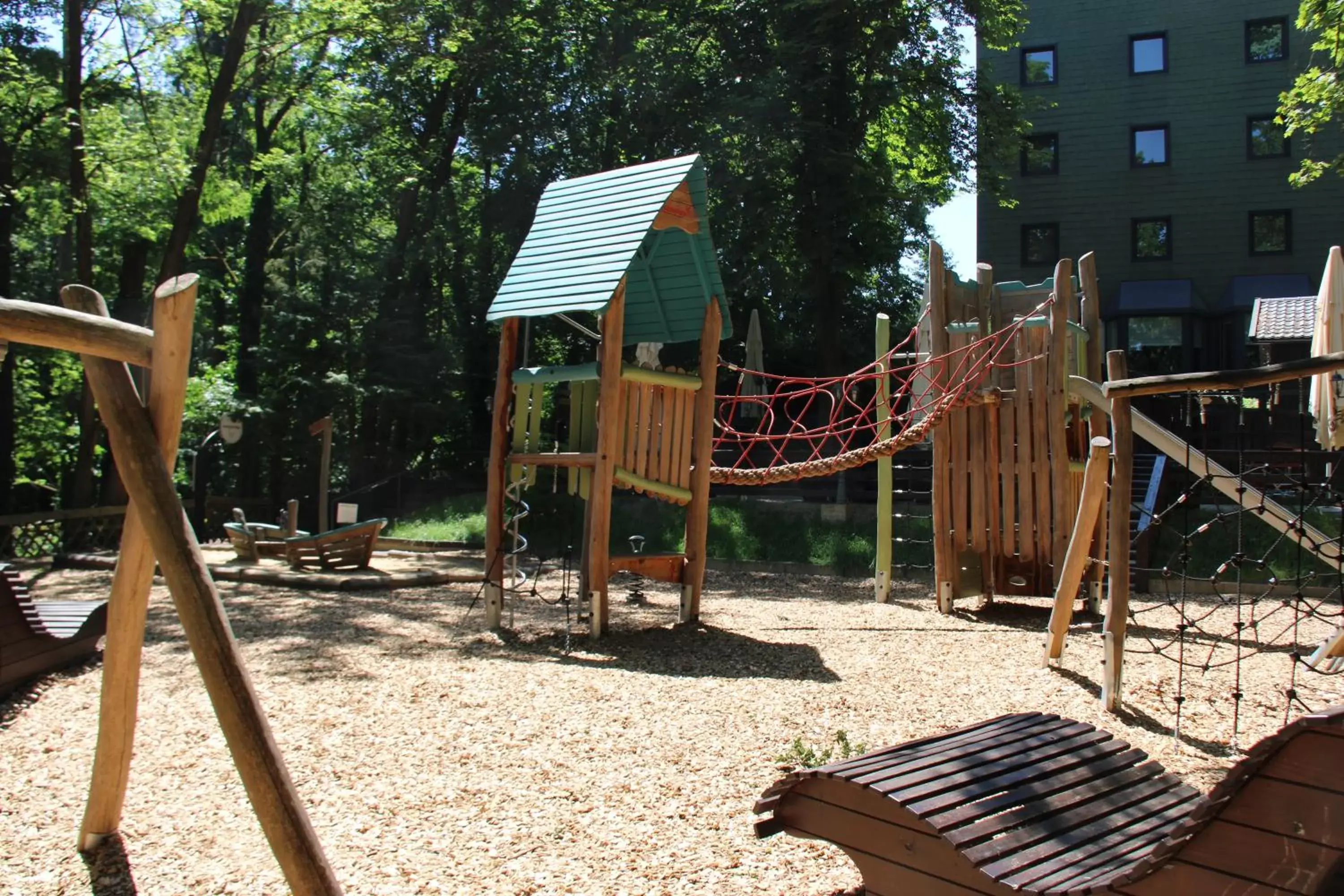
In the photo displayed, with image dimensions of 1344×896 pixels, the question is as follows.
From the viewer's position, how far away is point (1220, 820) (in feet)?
7.31

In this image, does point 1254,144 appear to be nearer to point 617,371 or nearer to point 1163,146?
point 1163,146

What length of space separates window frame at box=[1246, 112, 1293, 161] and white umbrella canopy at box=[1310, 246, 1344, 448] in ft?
71.5

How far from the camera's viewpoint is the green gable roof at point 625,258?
27.7 ft

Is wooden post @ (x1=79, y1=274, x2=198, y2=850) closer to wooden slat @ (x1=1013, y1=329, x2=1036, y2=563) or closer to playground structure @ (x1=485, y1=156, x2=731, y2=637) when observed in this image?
playground structure @ (x1=485, y1=156, x2=731, y2=637)

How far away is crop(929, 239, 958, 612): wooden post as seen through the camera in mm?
10172

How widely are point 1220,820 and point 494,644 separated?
643cm

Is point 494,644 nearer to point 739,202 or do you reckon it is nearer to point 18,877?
point 18,877

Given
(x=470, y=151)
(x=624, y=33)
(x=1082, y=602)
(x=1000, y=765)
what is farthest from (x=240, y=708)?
(x=470, y=151)

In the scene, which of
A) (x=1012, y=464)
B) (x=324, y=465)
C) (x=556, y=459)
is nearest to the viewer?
(x=556, y=459)

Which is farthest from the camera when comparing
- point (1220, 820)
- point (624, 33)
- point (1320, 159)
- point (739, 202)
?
point (1320, 159)

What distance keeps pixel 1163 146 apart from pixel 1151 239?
245 centimetres

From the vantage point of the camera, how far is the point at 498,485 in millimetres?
8883

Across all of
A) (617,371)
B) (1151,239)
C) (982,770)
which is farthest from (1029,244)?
(982,770)

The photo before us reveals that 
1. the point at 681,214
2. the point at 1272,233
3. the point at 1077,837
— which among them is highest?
the point at 1272,233
